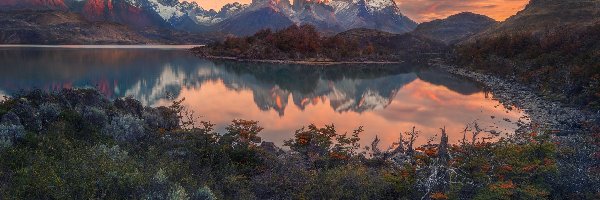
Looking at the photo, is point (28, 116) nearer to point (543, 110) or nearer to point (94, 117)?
point (94, 117)

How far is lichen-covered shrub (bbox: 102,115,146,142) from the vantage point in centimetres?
2009

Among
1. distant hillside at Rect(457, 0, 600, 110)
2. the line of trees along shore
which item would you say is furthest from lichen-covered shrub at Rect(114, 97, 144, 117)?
distant hillside at Rect(457, 0, 600, 110)

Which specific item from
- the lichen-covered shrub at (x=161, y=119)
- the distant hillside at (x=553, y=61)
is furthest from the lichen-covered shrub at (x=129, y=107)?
the distant hillside at (x=553, y=61)

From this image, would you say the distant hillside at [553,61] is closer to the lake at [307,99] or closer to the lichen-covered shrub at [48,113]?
the lake at [307,99]

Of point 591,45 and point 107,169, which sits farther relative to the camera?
point 591,45

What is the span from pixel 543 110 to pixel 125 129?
37.3 m

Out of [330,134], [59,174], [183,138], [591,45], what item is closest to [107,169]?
[59,174]

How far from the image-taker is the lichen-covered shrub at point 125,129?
20.1 meters

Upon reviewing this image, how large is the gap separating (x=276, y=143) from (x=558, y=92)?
38.0 m

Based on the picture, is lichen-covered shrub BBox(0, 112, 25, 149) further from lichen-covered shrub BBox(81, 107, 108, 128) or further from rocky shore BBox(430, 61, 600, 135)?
rocky shore BBox(430, 61, 600, 135)

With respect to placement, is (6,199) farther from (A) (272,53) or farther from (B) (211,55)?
(B) (211,55)

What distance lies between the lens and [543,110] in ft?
132

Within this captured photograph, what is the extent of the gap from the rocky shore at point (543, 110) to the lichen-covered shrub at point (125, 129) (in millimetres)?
26434

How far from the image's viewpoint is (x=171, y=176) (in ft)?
44.8
